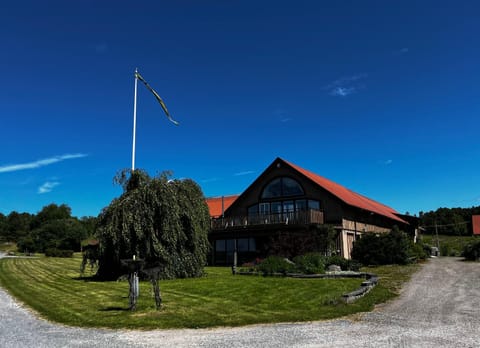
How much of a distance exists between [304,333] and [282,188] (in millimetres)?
22664

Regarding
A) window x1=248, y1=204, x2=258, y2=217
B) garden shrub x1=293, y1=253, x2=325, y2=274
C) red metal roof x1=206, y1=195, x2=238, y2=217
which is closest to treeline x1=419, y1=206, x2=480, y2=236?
red metal roof x1=206, y1=195, x2=238, y2=217

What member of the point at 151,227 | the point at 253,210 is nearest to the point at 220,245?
the point at 253,210

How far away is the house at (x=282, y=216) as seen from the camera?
26.7 metres

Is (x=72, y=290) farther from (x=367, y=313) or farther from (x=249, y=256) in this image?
(x=249, y=256)

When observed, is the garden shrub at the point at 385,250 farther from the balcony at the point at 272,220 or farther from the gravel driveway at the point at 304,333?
the gravel driveway at the point at 304,333

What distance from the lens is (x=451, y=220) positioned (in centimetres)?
6569

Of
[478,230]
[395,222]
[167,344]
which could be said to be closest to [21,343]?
[167,344]

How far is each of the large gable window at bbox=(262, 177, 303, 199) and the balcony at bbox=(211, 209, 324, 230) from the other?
92.3 inches

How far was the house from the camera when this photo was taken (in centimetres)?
2666

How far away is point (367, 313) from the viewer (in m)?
9.44

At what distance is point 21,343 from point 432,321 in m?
7.97

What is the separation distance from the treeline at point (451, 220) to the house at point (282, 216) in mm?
36980

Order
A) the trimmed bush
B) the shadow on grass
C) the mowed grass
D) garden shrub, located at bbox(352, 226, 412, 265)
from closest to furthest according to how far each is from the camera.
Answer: the mowed grass
the shadow on grass
the trimmed bush
garden shrub, located at bbox(352, 226, 412, 265)

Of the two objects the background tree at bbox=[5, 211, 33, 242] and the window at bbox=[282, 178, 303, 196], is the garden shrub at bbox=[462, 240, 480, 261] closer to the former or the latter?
the window at bbox=[282, 178, 303, 196]
